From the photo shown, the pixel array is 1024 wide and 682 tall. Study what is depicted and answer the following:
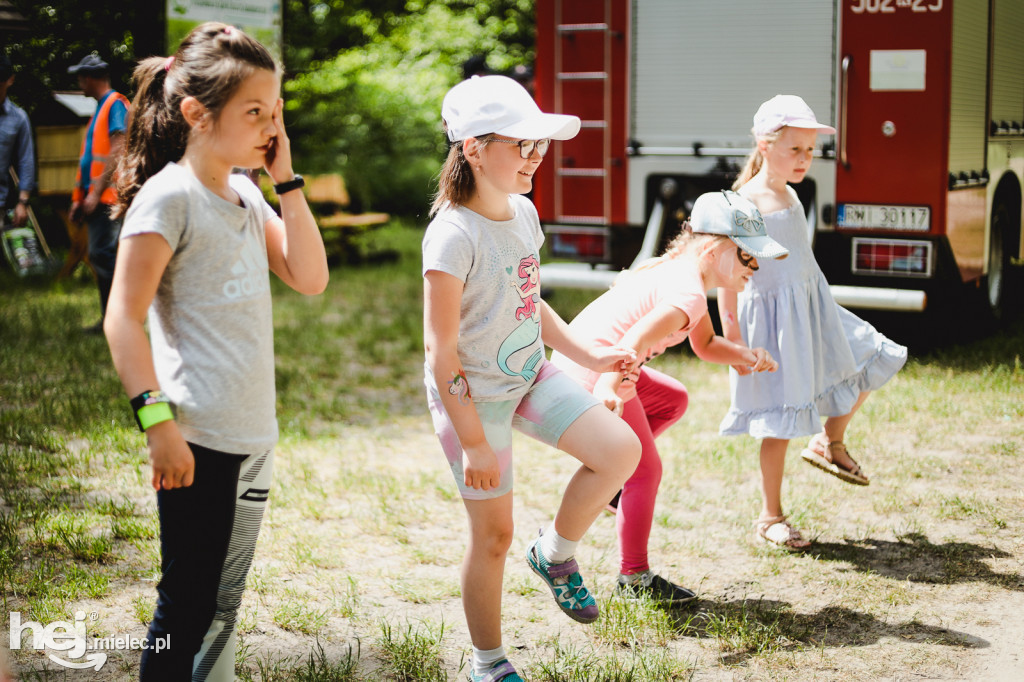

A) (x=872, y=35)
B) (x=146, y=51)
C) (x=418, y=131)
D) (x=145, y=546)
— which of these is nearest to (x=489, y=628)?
(x=145, y=546)

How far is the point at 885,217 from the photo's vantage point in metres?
6.87

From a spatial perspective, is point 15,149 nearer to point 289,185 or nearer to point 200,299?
point 289,185

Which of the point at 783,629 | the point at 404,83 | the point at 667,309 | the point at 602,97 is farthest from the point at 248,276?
the point at 404,83

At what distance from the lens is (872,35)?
6.81 meters

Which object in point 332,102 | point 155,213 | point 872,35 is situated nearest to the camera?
point 155,213

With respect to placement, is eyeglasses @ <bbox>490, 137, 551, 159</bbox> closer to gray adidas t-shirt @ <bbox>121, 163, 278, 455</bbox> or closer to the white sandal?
gray adidas t-shirt @ <bbox>121, 163, 278, 455</bbox>

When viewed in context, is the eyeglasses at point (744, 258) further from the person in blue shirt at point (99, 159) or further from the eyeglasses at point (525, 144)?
the person in blue shirt at point (99, 159)

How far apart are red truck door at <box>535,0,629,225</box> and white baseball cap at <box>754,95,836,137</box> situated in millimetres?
3951

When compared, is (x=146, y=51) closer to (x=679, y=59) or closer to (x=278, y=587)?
→ (x=679, y=59)

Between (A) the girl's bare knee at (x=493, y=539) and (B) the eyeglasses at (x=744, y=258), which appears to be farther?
(B) the eyeglasses at (x=744, y=258)

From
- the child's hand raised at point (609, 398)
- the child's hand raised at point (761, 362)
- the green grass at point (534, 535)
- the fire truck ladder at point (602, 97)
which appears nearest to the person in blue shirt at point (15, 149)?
the green grass at point (534, 535)

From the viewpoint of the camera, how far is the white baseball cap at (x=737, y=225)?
3.40m

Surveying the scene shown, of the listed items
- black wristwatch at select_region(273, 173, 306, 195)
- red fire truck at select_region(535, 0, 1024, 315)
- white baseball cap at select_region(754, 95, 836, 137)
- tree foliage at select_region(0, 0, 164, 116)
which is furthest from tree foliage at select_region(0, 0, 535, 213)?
black wristwatch at select_region(273, 173, 306, 195)

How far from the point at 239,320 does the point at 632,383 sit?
54.9 inches
